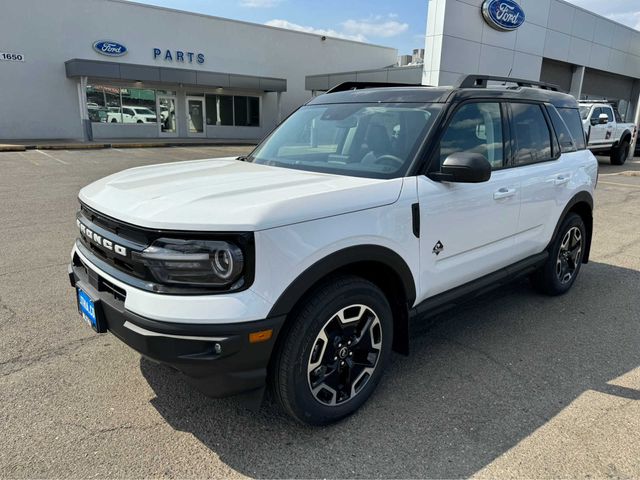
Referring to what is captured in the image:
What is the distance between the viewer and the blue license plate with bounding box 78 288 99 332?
2.52 meters

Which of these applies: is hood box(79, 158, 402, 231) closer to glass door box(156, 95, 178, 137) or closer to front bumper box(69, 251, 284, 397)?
front bumper box(69, 251, 284, 397)

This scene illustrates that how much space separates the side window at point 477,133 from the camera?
3162 millimetres

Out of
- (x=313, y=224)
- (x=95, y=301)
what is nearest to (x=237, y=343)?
(x=313, y=224)

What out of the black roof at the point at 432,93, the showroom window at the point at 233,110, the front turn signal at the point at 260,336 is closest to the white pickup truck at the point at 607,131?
the black roof at the point at 432,93

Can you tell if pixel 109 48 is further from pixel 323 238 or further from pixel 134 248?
pixel 323 238

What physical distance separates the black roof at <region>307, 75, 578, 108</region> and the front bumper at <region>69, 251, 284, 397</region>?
1.91 m

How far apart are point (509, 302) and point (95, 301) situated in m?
3.61

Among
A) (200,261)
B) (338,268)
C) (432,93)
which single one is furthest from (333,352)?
(432,93)

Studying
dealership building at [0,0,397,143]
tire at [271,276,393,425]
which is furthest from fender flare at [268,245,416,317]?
dealership building at [0,0,397,143]

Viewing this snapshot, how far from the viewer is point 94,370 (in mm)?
3160

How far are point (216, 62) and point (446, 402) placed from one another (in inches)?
1052

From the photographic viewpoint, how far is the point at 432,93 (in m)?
3.30

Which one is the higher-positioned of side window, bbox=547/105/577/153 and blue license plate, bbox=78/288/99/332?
side window, bbox=547/105/577/153

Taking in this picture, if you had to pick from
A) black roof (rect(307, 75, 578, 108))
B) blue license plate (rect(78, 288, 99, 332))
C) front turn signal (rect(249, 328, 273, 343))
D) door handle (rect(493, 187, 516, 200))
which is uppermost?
black roof (rect(307, 75, 578, 108))
